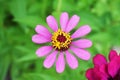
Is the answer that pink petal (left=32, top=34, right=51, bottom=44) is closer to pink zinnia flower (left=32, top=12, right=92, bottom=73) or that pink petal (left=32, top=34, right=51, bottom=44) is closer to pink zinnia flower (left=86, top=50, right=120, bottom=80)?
pink zinnia flower (left=32, top=12, right=92, bottom=73)

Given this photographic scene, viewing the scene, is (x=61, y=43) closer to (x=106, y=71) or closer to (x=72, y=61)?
(x=72, y=61)

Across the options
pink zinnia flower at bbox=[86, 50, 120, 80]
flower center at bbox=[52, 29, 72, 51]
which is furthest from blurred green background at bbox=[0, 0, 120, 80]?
pink zinnia flower at bbox=[86, 50, 120, 80]

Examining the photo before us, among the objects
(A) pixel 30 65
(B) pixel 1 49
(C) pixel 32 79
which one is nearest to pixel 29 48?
(B) pixel 1 49

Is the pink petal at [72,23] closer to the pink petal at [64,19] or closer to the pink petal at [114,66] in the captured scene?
the pink petal at [64,19]

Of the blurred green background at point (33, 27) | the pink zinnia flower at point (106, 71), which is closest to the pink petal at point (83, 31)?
the pink zinnia flower at point (106, 71)

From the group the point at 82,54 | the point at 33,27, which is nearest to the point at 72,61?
the point at 82,54

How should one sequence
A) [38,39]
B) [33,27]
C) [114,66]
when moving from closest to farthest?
[114,66] < [38,39] < [33,27]
